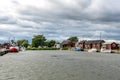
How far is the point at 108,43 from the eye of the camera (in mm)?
190000

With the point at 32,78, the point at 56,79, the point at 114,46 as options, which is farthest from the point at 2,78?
the point at 114,46

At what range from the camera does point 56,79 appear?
1420 inches

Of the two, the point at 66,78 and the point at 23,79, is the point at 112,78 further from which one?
the point at 23,79

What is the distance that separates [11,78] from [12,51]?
115 m

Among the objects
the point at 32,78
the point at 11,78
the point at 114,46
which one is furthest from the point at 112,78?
the point at 114,46

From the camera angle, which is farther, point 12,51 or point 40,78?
point 12,51

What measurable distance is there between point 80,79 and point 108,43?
157 meters

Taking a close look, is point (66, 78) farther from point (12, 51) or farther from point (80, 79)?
point (12, 51)

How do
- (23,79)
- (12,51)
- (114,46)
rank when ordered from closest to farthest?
(23,79) < (12,51) < (114,46)

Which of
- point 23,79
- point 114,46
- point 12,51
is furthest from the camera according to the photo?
point 114,46

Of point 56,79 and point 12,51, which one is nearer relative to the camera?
point 56,79

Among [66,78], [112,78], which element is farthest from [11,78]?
[112,78]

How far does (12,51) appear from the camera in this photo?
149875 mm

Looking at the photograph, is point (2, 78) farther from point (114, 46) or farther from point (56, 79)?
point (114, 46)
